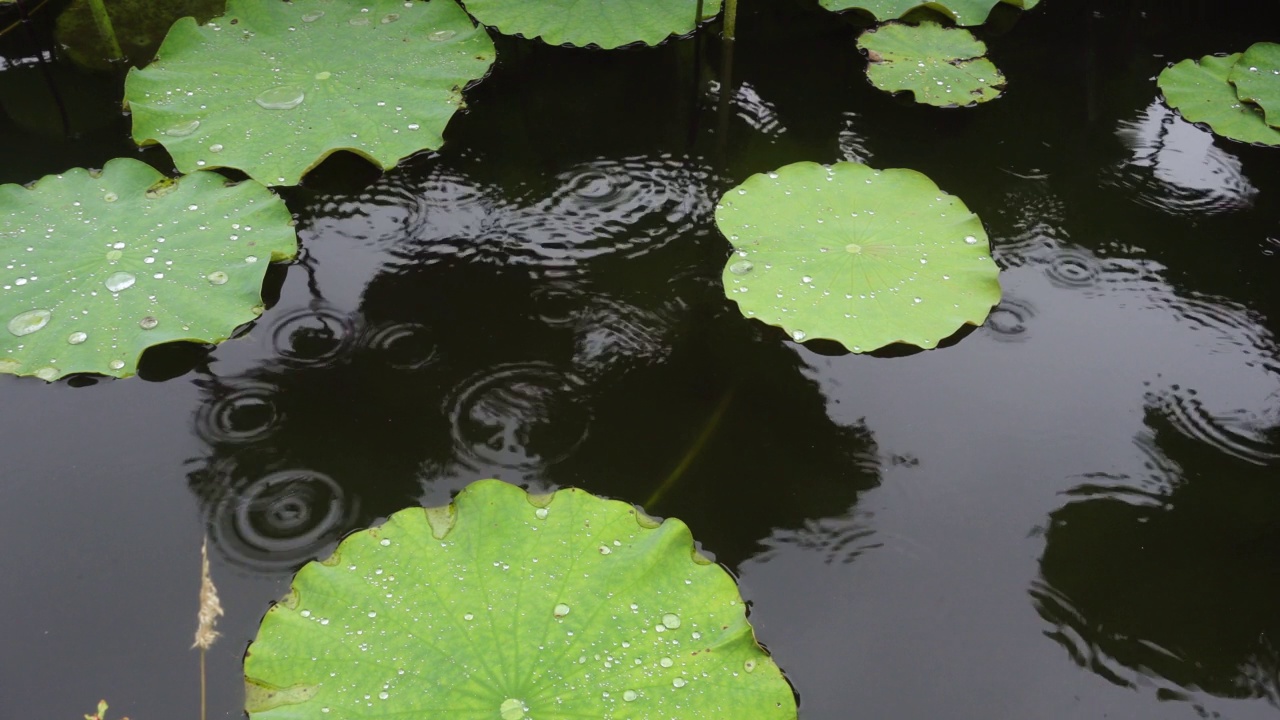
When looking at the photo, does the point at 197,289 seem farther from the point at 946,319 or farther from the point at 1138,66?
the point at 1138,66

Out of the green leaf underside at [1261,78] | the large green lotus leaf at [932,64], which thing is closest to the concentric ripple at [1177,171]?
the green leaf underside at [1261,78]

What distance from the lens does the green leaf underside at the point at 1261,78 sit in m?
3.72

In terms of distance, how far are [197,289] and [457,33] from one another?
1673 millimetres

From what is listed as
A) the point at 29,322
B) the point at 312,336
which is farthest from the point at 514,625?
the point at 29,322

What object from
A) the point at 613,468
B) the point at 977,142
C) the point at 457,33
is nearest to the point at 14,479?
the point at 613,468

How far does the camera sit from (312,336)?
2.82 metres

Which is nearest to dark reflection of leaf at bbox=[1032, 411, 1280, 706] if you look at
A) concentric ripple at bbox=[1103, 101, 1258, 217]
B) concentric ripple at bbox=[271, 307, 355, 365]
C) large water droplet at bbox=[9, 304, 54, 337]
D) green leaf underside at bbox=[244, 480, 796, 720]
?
green leaf underside at bbox=[244, 480, 796, 720]

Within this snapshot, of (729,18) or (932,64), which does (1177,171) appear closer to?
(932,64)

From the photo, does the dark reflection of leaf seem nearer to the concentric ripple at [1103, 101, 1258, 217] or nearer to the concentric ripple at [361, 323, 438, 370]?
the concentric ripple at [1103, 101, 1258, 217]

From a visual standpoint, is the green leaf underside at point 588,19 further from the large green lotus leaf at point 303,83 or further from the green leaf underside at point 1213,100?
the green leaf underside at point 1213,100

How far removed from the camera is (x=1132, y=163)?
365 cm

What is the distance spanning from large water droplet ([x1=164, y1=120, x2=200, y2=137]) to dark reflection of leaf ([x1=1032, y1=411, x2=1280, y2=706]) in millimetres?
3118

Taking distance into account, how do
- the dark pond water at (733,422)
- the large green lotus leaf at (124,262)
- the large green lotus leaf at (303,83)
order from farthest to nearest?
the large green lotus leaf at (303,83) → the large green lotus leaf at (124,262) → the dark pond water at (733,422)

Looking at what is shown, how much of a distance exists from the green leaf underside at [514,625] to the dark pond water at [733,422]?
0.81 ft
